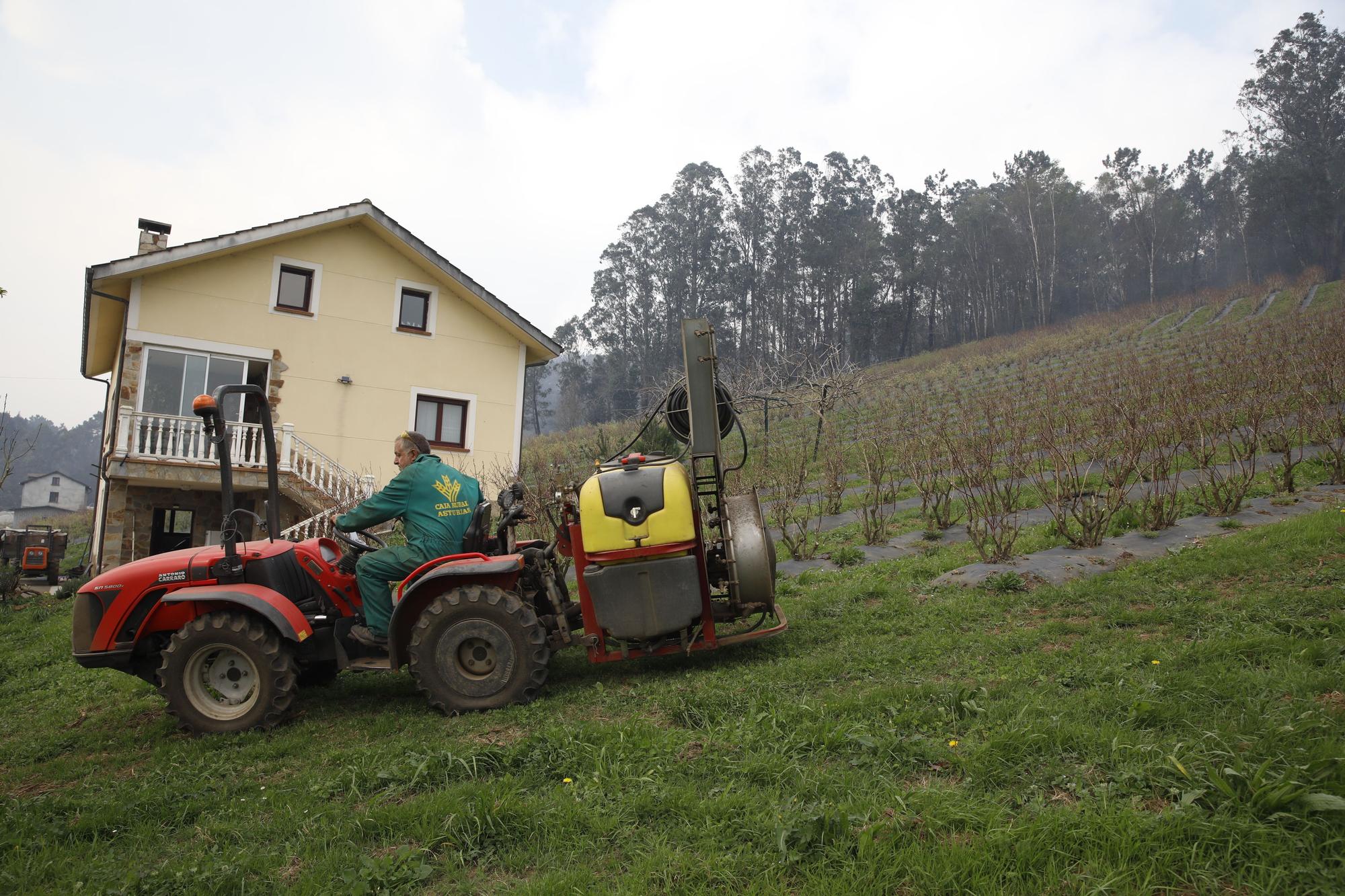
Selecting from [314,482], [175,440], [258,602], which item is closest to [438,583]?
[258,602]

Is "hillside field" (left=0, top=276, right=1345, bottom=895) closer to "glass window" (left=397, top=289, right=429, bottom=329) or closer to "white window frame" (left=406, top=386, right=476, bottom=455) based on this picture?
"white window frame" (left=406, top=386, right=476, bottom=455)

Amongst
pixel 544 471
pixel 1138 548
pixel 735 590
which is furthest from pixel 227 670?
pixel 544 471

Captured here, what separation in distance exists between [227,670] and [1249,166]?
74.4 meters

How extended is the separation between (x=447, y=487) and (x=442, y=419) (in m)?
14.1

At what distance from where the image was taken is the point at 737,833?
10.4 ft

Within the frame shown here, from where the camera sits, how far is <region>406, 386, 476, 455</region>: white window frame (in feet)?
60.6

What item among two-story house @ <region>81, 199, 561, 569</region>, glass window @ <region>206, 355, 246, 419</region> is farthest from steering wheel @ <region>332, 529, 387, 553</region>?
glass window @ <region>206, 355, 246, 419</region>

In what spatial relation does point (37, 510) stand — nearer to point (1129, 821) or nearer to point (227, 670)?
point (227, 670)

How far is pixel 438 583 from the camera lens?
5203 mm

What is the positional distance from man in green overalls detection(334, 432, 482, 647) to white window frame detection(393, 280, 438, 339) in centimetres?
1410

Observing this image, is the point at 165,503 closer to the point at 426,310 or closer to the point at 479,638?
the point at 426,310

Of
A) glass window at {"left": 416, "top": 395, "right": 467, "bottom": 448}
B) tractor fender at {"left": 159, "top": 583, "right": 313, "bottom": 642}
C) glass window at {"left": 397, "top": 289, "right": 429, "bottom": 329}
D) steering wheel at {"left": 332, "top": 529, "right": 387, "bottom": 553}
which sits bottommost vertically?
tractor fender at {"left": 159, "top": 583, "right": 313, "bottom": 642}

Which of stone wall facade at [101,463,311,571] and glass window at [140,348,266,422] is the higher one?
glass window at [140,348,266,422]

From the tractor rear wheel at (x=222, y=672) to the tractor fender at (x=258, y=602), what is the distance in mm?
116
